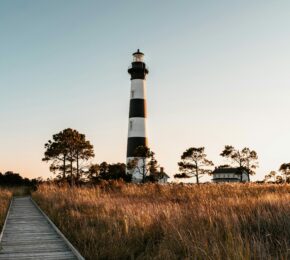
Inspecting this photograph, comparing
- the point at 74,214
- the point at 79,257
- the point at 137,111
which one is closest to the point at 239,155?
the point at 137,111

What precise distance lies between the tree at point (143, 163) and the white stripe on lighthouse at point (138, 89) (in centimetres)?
503

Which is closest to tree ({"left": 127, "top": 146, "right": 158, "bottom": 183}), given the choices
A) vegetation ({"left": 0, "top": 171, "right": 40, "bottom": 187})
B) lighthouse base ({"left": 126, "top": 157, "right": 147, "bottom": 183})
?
lighthouse base ({"left": 126, "top": 157, "right": 147, "bottom": 183})

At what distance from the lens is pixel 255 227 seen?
6527 millimetres

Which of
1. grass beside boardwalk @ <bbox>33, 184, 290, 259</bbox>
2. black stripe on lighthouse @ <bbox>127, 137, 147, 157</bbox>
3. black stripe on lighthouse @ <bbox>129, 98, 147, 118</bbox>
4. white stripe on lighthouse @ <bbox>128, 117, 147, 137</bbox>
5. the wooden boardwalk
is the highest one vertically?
black stripe on lighthouse @ <bbox>129, 98, 147, 118</bbox>

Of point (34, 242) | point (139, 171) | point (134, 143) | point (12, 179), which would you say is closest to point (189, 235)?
point (34, 242)

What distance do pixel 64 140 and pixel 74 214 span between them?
31.1 m

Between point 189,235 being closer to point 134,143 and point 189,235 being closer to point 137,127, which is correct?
point 137,127

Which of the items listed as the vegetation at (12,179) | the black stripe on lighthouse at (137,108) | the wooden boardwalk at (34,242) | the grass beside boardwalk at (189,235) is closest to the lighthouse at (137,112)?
the black stripe on lighthouse at (137,108)

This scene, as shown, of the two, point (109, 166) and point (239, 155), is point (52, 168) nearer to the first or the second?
point (109, 166)

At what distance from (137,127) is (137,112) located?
1.45m

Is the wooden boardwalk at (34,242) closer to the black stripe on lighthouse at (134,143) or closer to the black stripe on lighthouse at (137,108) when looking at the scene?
the black stripe on lighthouse at (137,108)

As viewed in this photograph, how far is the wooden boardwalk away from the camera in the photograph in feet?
22.7

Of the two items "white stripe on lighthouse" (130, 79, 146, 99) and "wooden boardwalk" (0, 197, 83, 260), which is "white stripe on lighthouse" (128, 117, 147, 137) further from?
"wooden boardwalk" (0, 197, 83, 260)

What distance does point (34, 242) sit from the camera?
27.4 ft
